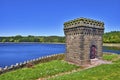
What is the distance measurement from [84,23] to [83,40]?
2.37 meters

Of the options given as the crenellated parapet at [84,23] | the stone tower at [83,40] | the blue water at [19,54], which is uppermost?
the crenellated parapet at [84,23]

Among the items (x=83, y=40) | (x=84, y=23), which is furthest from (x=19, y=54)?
(x=84, y=23)

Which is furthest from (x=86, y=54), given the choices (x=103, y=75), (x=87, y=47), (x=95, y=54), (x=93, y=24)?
(x=103, y=75)

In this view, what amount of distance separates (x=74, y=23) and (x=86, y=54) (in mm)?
4817

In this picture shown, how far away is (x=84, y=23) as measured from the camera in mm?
22812

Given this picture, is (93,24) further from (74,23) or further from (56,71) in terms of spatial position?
(56,71)

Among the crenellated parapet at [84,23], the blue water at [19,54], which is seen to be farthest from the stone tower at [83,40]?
the blue water at [19,54]

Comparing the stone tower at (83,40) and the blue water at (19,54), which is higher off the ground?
the stone tower at (83,40)

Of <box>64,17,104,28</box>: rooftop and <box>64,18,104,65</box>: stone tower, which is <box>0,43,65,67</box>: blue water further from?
<box>64,17,104,28</box>: rooftop

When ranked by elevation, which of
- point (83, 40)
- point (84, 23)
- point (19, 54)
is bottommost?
point (19, 54)

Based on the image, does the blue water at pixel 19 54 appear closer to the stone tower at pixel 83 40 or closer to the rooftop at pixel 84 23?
the stone tower at pixel 83 40

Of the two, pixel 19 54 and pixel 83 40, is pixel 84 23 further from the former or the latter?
pixel 19 54

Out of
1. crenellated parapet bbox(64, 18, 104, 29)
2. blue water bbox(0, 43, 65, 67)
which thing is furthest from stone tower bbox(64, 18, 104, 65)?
blue water bbox(0, 43, 65, 67)

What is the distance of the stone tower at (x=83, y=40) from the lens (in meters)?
22.8
